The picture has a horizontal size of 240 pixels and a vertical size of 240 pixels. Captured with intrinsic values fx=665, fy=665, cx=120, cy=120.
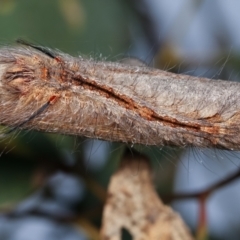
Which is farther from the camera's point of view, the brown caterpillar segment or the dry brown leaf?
the dry brown leaf

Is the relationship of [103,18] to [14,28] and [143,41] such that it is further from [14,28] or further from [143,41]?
[14,28]

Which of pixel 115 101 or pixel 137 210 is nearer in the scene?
pixel 115 101

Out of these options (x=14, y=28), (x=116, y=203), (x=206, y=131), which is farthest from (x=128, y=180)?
(x=14, y=28)

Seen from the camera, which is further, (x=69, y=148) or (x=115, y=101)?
(x=69, y=148)
